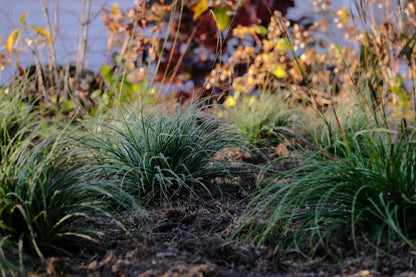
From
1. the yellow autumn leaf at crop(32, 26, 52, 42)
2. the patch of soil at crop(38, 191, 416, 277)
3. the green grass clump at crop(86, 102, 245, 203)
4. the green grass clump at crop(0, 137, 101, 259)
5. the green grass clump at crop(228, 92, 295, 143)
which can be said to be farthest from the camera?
the green grass clump at crop(228, 92, 295, 143)

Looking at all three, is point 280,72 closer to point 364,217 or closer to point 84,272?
point 364,217

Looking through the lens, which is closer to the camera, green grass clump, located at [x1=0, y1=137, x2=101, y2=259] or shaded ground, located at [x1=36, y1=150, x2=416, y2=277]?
shaded ground, located at [x1=36, y1=150, x2=416, y2=277]

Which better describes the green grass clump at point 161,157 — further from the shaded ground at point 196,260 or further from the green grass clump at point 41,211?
the green grass clump at point 41,211

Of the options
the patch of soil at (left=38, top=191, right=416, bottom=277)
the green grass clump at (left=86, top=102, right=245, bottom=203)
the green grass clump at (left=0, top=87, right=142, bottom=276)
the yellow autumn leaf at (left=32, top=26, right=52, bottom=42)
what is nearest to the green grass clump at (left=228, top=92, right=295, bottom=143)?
the green grass clump at (left=86, top=102, right=245, bottom=203)

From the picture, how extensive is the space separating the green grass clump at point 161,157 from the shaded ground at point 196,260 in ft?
1.31

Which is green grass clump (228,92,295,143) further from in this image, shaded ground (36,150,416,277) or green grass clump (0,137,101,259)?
green grass clump (0,137,101,259)

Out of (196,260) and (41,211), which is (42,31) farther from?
(196,260)

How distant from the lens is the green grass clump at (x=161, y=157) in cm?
246

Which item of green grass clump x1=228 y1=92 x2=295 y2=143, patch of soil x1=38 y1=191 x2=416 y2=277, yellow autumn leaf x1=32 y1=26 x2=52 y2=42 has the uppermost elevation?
yellow autumn leaf x1=32 y1=26 x2=52 y2=42

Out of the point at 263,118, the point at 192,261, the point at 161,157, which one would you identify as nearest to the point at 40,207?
the point at 192,261

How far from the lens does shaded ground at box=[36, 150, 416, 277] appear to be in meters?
1.61

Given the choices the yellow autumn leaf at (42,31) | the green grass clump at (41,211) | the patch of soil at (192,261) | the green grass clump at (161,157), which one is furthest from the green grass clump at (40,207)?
the yellow autumn leaf at (42,31)

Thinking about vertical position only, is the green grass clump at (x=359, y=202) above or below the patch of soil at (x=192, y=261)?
above

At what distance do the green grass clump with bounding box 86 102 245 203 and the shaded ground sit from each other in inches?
15.8
